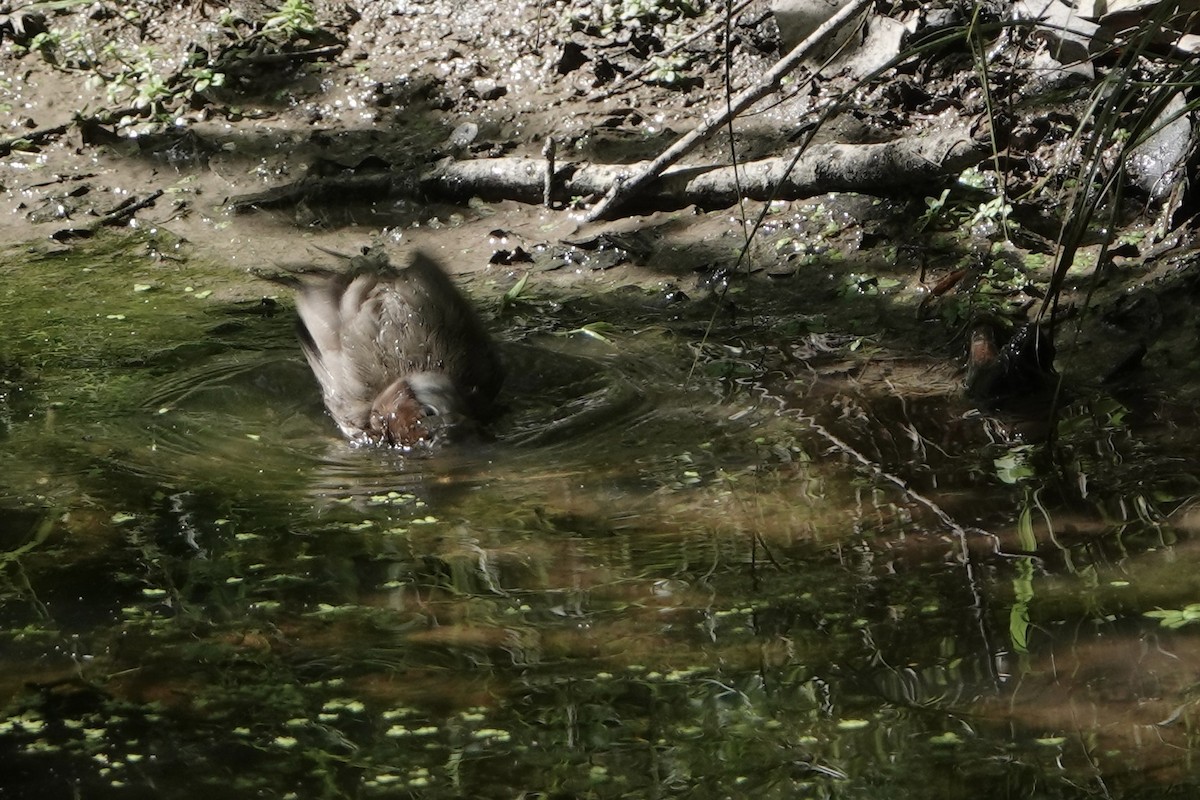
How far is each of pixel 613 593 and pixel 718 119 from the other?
298cm

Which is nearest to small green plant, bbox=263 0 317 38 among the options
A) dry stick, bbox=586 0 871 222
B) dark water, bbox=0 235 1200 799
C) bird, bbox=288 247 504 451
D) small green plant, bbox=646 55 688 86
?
small green plant, bbox=646 55 688 86

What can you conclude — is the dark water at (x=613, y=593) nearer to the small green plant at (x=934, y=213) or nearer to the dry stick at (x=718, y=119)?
the small green plant at (x=934, y=213)

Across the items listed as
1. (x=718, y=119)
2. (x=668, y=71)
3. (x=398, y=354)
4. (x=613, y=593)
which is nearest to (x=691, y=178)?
(x=718, y=119)

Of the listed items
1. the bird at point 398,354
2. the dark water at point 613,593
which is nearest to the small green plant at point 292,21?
the bird at point 398,354

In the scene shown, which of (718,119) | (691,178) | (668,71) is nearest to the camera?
(718,119)

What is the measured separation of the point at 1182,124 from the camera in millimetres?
5875

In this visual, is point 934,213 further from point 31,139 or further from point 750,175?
point 31,139

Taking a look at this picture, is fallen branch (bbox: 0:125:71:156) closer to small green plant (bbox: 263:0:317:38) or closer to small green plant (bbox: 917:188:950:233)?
small green plant (bbox: 263:0:317:38)

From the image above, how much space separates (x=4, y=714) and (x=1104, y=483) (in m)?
2.99

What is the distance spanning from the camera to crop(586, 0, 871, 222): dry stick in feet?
18.5

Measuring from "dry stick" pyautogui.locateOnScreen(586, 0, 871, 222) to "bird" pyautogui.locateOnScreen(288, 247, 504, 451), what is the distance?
1.34 metres

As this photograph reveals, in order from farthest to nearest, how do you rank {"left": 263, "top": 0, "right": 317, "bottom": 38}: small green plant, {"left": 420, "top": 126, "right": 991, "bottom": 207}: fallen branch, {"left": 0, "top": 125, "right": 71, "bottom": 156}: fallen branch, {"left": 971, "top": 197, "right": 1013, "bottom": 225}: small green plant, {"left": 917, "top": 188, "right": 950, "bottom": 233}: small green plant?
{"left": 263, "top": 0, "right": 317, "bottom": 38}: small green plant < {"left": 0, "top": 125, "right": 71, "bottom": 156}: fallen branch < {"left": 420, "top": 126, "right": 991, "bottom": 207}: fallen branch < {"left": 917, "top": 188, "right": 950, "bottom": 233}: small green plant < {"left": 971, "top": 197, "right": 1013, "bottom": 225}: small green plant

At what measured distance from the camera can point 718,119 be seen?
6.00 meters

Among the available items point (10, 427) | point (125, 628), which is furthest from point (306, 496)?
point (10, 427)
